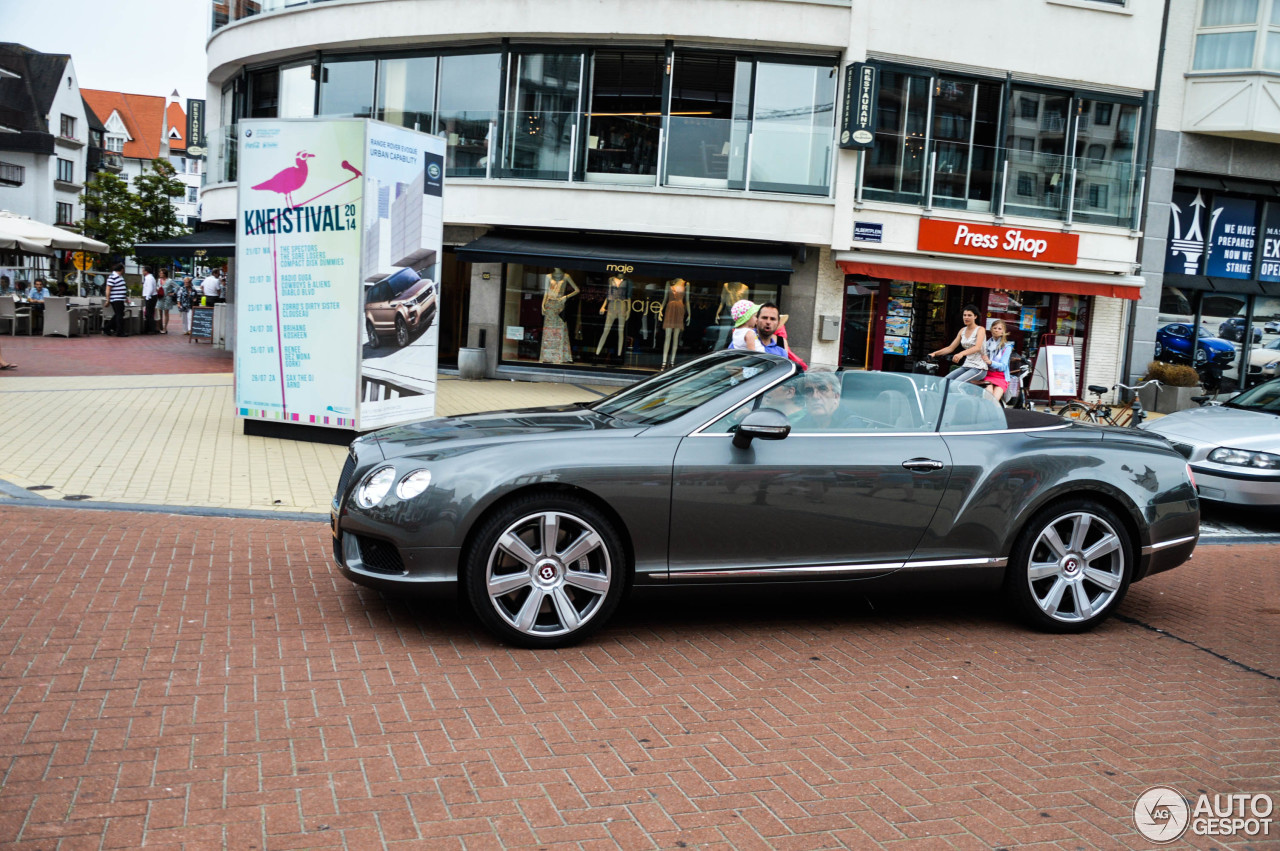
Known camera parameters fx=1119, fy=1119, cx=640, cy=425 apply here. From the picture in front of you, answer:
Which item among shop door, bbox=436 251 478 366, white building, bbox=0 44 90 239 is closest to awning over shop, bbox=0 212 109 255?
shop door, bbox=436 251 478 366

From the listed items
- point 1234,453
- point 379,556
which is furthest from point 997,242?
point 379,556

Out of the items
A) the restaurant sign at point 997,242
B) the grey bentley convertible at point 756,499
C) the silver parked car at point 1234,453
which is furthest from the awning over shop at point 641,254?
the grey bentley convertible at point 756,499

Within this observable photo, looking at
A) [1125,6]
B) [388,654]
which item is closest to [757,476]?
[388,654]

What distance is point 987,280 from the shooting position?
2067 cm

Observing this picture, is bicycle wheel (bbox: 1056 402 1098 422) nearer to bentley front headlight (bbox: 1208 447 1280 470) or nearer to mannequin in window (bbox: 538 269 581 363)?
bentley front headlight (bbox: 1208 447 1280 470)

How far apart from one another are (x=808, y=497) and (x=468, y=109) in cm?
1713

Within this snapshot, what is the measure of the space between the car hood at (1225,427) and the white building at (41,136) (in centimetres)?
7344

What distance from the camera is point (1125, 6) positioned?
20.8 metres

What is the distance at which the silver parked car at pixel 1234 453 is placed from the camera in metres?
9.76

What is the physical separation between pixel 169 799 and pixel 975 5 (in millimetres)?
19991

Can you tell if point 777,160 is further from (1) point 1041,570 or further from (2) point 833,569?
(2) point 833,569

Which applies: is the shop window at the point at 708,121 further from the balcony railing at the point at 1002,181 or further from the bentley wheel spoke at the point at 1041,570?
the bentley wheel spoke at the point at 1041,570

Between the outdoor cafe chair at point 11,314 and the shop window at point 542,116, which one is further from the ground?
the shop window at point 542,116

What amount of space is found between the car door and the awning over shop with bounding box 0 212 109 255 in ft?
85.8
